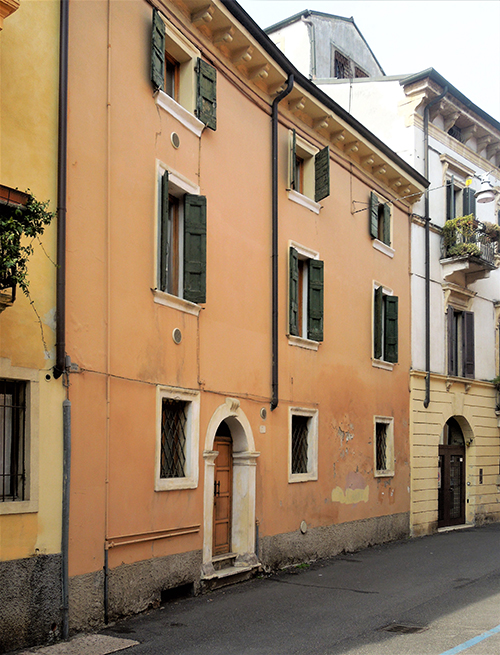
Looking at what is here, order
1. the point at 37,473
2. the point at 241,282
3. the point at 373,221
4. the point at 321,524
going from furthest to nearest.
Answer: the point at 373,221
the point at 321,524
the point at 241,282
the point at 37,473

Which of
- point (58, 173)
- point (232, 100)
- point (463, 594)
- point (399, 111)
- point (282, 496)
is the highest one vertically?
point (399, 111)

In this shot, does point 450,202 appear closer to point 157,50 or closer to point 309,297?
point 309,297

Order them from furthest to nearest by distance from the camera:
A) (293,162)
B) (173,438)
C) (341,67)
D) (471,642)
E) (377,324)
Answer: (341,67), (377,324), (293,162), (173,438), (471,642)

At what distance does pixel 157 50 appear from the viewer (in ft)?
32.6

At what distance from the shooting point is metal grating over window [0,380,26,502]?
756 cm

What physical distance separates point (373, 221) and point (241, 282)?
5733 millimetres

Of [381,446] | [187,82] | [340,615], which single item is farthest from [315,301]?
[340,615]

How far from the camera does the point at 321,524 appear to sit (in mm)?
13820

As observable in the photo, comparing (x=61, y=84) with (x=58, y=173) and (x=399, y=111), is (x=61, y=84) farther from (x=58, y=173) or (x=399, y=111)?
(x=399, y=111)

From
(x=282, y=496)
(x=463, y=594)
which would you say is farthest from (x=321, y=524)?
(x=463, y=594)

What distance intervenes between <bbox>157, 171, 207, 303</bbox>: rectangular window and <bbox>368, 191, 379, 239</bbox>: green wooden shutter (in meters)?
6.60

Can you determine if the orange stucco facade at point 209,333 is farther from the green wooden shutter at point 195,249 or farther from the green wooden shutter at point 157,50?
the green wooden shutter at point 195,249

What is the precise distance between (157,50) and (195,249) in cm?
275

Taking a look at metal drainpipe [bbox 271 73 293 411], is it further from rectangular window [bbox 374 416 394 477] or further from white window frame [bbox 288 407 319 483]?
rectangular window [bbox 374 416 394 477]
